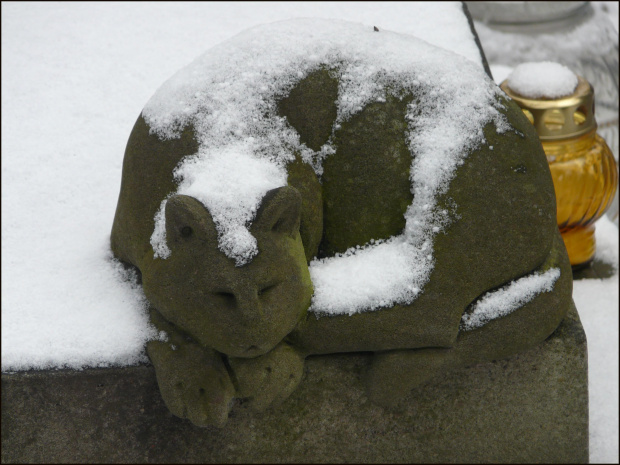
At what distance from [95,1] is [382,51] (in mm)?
1690

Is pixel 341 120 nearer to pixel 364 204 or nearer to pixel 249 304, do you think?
pixel 364 204

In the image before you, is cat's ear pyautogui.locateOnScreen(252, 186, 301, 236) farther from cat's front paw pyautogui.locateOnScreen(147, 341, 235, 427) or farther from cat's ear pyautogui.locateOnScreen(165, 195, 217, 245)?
cat's front paw pyautogui.locateOnScreen(147, 341, 235, 427)

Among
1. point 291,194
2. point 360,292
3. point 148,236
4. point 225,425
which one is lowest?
point 225,425

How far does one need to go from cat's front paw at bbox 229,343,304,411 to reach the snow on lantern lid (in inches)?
39.8

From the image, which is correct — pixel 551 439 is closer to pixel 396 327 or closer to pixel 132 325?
pixel 396 327

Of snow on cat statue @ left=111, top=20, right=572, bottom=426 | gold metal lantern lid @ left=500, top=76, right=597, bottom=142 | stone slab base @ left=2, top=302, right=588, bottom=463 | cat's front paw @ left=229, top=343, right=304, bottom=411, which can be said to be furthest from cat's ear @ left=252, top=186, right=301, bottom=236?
gold metal lantern lid @ left=500, top=76, right=597, bottom=142

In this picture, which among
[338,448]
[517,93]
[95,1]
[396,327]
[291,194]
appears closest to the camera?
[291,194]

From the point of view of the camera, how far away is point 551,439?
6.48 ft

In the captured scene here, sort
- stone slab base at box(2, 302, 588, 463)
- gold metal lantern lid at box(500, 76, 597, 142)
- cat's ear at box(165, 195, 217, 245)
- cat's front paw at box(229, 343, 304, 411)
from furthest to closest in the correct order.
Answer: gold metal lantern lid at box(500, 76, 597, 142) → stone slab base at box(2, 302, 588, 463) → cat's front paw at box(229, 343, 304, 411) → cat's ear at box(165, 195, 217, 245)

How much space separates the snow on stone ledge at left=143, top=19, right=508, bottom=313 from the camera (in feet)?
5.53

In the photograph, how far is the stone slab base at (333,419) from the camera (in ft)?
6.01

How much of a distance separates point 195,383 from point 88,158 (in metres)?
0.92

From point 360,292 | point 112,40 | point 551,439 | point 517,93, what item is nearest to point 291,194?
point 360,292

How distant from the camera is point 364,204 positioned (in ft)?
5.67
